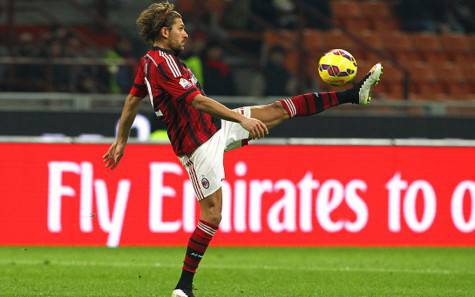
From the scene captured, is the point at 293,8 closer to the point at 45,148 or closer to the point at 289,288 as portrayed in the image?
the point at 45,148

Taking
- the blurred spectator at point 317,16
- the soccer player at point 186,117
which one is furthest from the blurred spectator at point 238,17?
the soccer player at point 186,117

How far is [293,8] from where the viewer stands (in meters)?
20.6

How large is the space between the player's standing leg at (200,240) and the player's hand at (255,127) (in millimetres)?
756

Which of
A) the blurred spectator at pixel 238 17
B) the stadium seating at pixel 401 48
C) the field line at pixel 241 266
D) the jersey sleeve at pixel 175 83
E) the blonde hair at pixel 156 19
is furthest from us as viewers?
the stadium seating at pixel 401 48

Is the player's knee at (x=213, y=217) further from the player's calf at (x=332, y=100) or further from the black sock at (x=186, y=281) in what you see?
the player's calf at (x=332, y=100)

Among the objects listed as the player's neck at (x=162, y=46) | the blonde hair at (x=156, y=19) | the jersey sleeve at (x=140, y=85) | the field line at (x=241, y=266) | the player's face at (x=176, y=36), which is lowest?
the field line at (x=241, y=266)

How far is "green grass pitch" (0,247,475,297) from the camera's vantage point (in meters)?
9.66

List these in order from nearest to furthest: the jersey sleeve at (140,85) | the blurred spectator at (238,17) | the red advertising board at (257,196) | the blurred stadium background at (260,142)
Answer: the jersey sleeve at (140,85), the blurred stadium background at (260,142), the red advertising board at (257,196), the blurred spectator at (238,17)

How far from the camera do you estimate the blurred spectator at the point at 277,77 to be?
18.7 meters

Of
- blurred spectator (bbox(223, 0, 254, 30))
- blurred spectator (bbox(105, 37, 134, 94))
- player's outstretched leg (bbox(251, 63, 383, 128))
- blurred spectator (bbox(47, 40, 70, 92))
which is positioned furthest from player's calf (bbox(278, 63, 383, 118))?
blurred spectator (bbox(223, 0, 254, 30))

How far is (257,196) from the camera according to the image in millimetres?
13891

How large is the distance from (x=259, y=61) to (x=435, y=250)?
673 cm

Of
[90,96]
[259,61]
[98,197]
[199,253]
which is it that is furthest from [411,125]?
[199,253]

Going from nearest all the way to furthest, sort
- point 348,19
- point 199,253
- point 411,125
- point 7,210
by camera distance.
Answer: point 199,253, point 7,210, point 411,125, point 348,19
